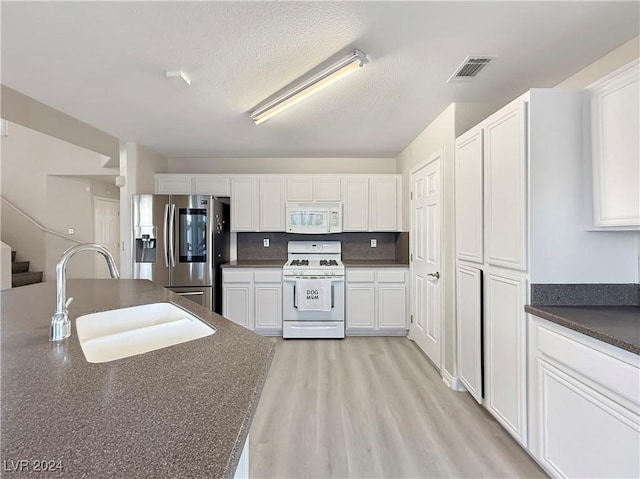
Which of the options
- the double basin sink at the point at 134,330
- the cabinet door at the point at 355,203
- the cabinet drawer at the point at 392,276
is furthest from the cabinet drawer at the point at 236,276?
the double basin sink at the point at 134,330

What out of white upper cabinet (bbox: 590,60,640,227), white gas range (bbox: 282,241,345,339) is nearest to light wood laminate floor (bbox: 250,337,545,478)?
white gas range (bbox: 282,241,345,339)

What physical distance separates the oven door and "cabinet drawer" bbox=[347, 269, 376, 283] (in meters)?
0.15

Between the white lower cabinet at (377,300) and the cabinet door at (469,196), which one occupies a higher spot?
the cabinet door at (469,196)

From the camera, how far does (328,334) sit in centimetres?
388

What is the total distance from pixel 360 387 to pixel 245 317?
1841 mm

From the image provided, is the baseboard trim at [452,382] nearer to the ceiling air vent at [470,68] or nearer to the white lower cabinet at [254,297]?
the white lower cabinet at [254,297]

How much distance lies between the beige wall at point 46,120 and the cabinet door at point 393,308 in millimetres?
3896

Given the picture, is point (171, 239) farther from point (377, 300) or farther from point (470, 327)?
point (470, 327)

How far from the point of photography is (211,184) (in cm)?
430

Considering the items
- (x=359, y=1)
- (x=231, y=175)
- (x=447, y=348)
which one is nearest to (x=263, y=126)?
(x=231, y=175)

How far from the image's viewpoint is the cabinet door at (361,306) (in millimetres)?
3975

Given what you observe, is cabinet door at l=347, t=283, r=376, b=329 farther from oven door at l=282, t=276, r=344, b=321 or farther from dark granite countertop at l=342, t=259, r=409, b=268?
dark granite countertop at l=342, t=259, r=409, b=268

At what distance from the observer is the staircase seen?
203 inches

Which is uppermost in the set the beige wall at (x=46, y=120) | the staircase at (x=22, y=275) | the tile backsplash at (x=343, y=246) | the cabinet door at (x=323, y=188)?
the beige wall at (x=46, y=120)
